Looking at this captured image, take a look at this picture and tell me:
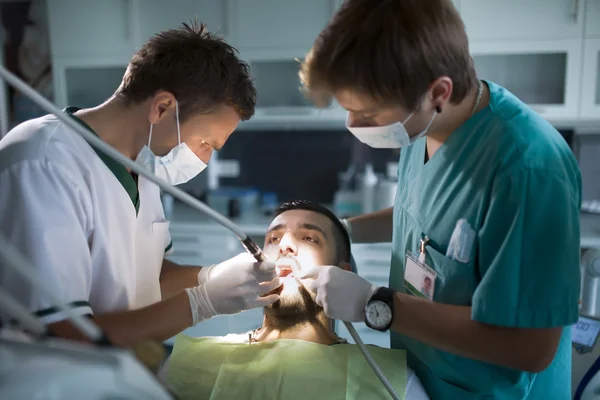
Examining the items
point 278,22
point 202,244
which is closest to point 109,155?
point 202,244

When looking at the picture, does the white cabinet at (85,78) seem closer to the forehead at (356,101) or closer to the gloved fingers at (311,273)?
the gloved fingers at (311,273)

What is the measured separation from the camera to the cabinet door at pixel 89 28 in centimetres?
314

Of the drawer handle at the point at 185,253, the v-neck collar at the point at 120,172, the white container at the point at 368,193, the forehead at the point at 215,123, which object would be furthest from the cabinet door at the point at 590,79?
the v-neck collar at the point at 120,172

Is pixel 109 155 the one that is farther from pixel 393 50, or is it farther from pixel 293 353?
pixel 293 353

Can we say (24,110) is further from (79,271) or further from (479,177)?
(479,177)

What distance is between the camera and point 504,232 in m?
0.96

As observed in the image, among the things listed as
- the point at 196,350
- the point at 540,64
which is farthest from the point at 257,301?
the point at 540,64

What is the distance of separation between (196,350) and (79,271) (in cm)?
53

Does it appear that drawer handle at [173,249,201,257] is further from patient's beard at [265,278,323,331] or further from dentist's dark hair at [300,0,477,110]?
dentist's dark hair at [300,0,477,110]

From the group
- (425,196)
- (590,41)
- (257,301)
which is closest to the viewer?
(425,196)

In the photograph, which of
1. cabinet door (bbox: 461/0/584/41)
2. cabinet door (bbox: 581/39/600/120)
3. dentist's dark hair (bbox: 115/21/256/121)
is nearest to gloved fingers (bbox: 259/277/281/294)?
dentist's dark hair (bbox: 115/21/256/121)

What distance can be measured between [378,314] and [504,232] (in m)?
0.32

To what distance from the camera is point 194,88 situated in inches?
45.2

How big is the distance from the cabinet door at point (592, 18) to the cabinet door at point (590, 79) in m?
0.04
